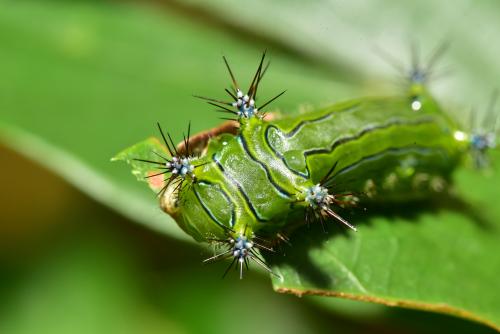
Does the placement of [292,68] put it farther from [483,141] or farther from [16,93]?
[16,93]

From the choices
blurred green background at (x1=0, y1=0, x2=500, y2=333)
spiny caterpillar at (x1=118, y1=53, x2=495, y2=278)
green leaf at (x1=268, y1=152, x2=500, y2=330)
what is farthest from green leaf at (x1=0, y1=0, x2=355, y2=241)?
green leaf at (x1=268, y1=152, x2=500, y2=330)

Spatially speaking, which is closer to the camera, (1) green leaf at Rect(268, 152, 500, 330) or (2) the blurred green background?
(1) green leaf at Rect(268, 152, 500, 330)

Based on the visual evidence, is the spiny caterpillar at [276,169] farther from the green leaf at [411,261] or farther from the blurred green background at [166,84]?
the blurred green background at [166,84]

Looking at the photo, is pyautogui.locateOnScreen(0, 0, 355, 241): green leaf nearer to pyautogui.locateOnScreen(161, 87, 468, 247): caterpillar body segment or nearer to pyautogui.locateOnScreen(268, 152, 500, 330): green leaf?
pyautogui.locateOnScreen(161, 87, 468, 247): caterpillar body segment

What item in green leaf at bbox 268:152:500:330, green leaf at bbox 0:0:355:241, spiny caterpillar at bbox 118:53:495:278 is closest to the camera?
spiny caterpillar at bbox 118:53:495:278

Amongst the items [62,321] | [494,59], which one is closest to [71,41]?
[62,321]

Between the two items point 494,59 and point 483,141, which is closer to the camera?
point 483,141
